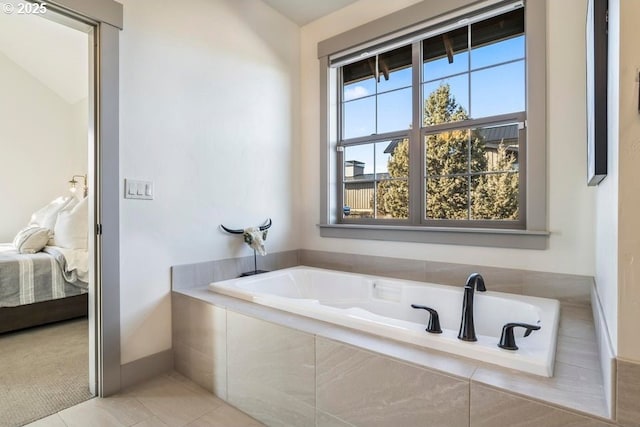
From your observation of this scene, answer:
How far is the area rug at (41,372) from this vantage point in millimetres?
1681

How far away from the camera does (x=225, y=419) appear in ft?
5.24

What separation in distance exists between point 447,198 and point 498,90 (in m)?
0.75

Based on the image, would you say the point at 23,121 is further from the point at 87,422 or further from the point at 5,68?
A: the point at 87,422

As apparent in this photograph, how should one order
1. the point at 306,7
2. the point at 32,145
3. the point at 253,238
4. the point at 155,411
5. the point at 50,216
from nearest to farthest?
the point at 155,411
the point at 253,238
the point at 306,7
the point at 50,216
the point at 32,145

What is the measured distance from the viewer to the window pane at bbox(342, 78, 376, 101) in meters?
2.73

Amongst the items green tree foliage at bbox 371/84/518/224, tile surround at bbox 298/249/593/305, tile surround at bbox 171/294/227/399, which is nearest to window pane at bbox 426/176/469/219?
green tree foliage at bbox 371/84/518/224

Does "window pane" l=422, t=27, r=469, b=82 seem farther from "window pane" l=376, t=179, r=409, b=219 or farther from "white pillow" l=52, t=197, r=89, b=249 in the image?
"white pillow" l=52, t=197, r=89, b=249

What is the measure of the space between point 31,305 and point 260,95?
8.33ft

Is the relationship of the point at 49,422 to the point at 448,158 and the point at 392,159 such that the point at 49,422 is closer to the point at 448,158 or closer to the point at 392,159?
the point at 392,159

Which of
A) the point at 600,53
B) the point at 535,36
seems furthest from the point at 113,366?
the point at 535,36

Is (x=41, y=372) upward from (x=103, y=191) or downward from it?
downward

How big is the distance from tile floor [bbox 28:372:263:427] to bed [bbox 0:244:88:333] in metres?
1.52

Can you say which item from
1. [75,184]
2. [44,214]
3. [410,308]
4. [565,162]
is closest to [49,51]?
[75,184]

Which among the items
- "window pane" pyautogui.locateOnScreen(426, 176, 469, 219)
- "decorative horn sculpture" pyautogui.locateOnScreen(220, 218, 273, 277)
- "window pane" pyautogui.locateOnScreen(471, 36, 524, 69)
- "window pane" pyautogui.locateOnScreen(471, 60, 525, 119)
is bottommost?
"decorative horn sculpture" pyautogui.locateOnScreen(220, 218, 273, 277)
